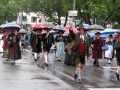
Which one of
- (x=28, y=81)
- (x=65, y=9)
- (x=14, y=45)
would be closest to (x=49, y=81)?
(x=28, y=81)

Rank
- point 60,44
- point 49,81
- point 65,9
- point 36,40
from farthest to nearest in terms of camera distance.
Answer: point 65,9 → point 60,44 → point 36,40 → point 49,81

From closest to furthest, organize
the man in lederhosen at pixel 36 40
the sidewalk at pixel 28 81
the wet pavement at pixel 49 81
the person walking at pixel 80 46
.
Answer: the sidewalk at pixel 28 81 < the wet pavement at pixel 49 81 < the person walking at pixel 80 46 < the man in lederhosen at pixel 36 40

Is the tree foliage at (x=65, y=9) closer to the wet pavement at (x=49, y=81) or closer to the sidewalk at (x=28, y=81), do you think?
the wet pavement at (x=49, y=81)

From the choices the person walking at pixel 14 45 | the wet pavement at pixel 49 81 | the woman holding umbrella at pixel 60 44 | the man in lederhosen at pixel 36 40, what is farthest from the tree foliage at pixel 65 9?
the wet pavement at pixel 49 81

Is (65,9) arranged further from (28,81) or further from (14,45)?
(28,81)

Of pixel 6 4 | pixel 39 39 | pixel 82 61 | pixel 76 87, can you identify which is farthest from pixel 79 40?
pixel 6 4

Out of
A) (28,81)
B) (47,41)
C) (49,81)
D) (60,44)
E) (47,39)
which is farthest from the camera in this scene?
(60,44)

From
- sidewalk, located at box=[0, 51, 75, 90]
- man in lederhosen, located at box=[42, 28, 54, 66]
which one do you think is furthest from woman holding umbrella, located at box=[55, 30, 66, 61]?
sidewalk, located at box=[0, 51, 75, 90]

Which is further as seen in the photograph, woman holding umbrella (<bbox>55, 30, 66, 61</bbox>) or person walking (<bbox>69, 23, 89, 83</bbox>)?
woman holding umbrella (<bbox>55, 30, 66, 61</bbox>)

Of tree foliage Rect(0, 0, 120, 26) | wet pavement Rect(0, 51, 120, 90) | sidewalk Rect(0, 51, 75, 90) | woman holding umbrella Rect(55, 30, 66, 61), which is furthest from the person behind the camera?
tree foliage Rect(0, 0, 120, 26)

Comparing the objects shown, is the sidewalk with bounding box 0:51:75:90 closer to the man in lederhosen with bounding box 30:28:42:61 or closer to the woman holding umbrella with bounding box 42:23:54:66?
the woman holding umbrella with bounding box 42:23:54:66

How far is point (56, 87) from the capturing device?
9727 millimetres

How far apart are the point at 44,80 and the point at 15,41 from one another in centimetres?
469

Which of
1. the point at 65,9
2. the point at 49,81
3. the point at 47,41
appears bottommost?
the point at 49,81
